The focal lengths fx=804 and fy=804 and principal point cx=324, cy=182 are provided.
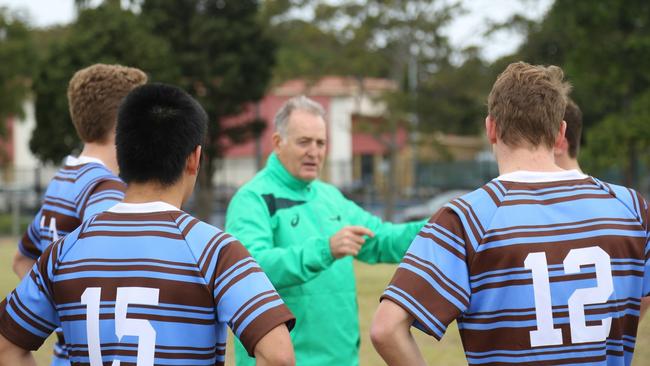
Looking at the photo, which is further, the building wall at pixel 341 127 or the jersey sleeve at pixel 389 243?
the building wall at pixel 341 127

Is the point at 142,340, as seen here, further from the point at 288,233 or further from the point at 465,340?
the point at 288,233

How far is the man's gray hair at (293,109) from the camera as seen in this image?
4.59 metres

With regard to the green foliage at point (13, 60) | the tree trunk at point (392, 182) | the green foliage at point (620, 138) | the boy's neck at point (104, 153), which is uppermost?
the green foliage at point (13, 60)

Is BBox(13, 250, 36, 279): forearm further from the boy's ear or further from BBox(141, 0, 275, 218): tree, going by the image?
BBox(141, 0, 275, 218): tree

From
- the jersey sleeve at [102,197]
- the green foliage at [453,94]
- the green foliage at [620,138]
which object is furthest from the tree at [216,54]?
the jersey sleeve at [102,197]

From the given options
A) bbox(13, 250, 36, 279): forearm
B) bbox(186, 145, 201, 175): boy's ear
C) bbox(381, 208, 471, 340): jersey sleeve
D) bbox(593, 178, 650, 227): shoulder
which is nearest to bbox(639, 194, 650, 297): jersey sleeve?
bbox(593, 178, 650, 227): shoulder

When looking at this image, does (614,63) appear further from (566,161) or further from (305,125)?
(305,125)

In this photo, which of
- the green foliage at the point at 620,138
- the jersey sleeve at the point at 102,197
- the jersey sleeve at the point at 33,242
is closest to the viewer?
the jersey sleeve at the point at 102,197

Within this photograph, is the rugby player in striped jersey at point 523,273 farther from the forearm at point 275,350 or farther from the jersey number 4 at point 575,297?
the forearm at point 275,350

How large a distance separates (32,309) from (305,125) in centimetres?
220

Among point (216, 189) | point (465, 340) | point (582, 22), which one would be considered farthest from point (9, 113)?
point (465, 340)

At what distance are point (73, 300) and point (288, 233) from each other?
69.3 inches

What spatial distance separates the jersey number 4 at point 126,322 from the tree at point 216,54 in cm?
2747

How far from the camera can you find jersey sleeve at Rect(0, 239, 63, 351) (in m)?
2.62
